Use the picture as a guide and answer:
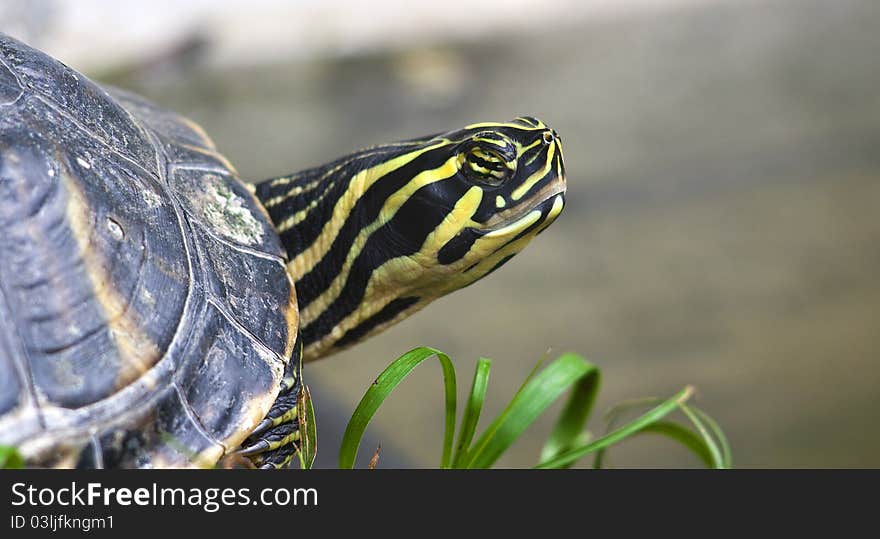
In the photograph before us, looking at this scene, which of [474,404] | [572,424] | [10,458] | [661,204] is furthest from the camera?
[661,204]

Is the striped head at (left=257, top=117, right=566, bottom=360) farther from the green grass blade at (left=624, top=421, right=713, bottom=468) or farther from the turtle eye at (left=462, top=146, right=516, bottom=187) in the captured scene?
the green grass blade at (left=624, top=421, right=713, bottom=468)

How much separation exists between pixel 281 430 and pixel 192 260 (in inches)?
15.2

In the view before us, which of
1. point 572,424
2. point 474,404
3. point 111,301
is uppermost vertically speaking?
point 111,301

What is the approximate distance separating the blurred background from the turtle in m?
1.21

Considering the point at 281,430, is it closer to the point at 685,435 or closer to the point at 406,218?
the point at 406,218

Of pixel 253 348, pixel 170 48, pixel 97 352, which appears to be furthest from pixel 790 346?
pixel 170 48

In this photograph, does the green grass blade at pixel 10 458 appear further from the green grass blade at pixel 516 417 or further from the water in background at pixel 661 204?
the water in background at pixel 661 204

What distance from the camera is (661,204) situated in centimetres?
491

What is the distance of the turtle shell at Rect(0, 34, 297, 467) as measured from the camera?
4.22 ft

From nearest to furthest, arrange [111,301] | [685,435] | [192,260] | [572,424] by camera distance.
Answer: [111,301] < [192,260] < [685,435] < [572,424]

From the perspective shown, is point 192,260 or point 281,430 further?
point 281,430

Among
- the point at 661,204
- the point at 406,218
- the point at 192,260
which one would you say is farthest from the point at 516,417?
the point at 661,204

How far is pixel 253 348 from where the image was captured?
→ 1472 millimetres
